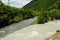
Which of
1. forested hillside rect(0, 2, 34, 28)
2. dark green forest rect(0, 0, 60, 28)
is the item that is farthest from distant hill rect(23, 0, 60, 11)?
forested hillside rect(0, 2, 34, 28)

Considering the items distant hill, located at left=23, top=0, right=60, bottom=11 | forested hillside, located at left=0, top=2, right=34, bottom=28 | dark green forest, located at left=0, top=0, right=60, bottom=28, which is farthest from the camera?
distant hill, located at left=23, top=0, right=60, bottom=11

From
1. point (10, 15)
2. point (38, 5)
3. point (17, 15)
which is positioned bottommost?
point (38, 5)

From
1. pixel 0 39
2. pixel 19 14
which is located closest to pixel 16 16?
pixel 19 14

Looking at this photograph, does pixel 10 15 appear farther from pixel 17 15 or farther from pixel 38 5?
pixel 38 5

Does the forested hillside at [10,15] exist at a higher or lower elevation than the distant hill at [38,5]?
higher

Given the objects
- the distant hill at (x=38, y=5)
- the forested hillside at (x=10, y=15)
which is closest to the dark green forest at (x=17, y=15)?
the forested hillside at (x=10, y=15)

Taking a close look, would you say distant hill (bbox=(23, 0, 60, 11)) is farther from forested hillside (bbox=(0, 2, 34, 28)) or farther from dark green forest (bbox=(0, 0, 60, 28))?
forested hillside (bbox=(0, 2, 34, 28))

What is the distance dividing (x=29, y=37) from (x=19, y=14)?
56.8ft

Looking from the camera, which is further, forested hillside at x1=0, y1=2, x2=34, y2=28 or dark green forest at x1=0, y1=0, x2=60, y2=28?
forested hillside at x1=0, y1=2, x2=34, y2=28

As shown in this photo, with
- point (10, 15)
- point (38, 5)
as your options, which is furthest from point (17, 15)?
point (38, 5)

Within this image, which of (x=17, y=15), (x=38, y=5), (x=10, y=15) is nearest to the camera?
(x=10, y=15)

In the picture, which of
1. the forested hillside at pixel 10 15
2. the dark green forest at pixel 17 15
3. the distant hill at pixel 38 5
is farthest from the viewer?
the distant hill at pixel 38 5

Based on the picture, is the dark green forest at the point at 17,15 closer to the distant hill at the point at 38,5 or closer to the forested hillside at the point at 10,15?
the forested hillside at the point at 10,15

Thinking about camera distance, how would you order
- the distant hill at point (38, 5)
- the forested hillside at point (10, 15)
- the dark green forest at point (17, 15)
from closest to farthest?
the dark green forest at point (17, 15) → the forested hillside at point (10, 15) → the distant hill at point (38, 5)
